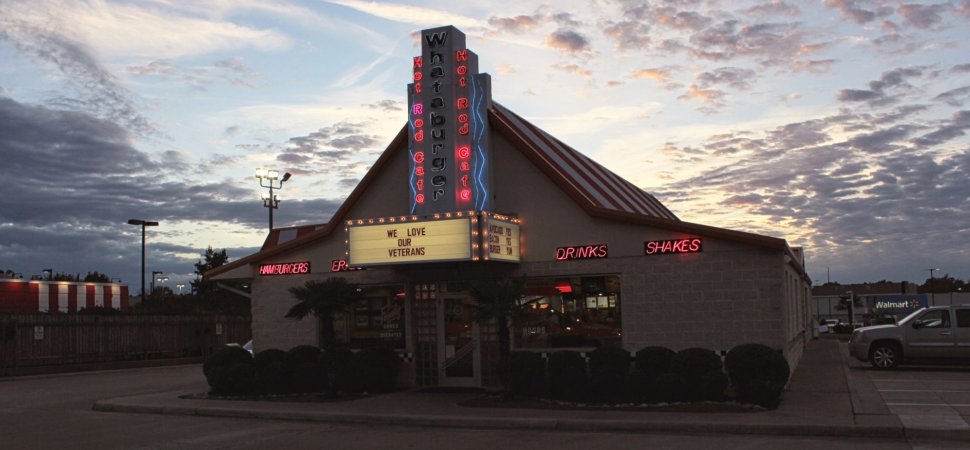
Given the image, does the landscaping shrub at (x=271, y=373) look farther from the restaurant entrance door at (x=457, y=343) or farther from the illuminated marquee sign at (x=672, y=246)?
the illuminated marquee sign at (x=672, y=246)

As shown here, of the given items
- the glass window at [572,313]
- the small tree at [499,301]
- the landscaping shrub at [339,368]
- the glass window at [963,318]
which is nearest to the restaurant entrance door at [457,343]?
the glass window at [572,313]

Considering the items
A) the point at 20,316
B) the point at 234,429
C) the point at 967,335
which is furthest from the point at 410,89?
the point at 20,316

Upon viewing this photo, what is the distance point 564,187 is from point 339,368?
6.95 m

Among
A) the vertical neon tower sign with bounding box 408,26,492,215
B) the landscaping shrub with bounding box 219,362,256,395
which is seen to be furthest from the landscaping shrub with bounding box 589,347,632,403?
the landscaping shrub with bounding box 219,362,256,395

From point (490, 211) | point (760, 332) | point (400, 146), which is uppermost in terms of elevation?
point (400, 146)

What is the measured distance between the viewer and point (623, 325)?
1934cm

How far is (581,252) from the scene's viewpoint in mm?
20000

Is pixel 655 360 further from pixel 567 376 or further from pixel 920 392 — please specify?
pixel 920 392

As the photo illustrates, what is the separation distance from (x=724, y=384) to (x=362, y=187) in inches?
437

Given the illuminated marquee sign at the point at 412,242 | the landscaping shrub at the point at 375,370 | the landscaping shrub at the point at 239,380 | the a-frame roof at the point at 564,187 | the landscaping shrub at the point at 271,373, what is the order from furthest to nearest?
1. the landscaping shrub at the point at 239,380
2. the landscaping shrub at the point at 271,373
3. the landscaping shrub at the point at 375,370
4. the illuminated marquee sign at the point at 412,242
5. the a-frame roof at the point at 564,187

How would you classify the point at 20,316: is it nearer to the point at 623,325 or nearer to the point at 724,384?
the point at 623,325

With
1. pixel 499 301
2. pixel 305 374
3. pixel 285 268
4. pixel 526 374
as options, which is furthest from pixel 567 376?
pixel 285 268

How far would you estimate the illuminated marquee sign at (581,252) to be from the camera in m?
19.7

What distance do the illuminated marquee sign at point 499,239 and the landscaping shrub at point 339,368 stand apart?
4.42 metres
